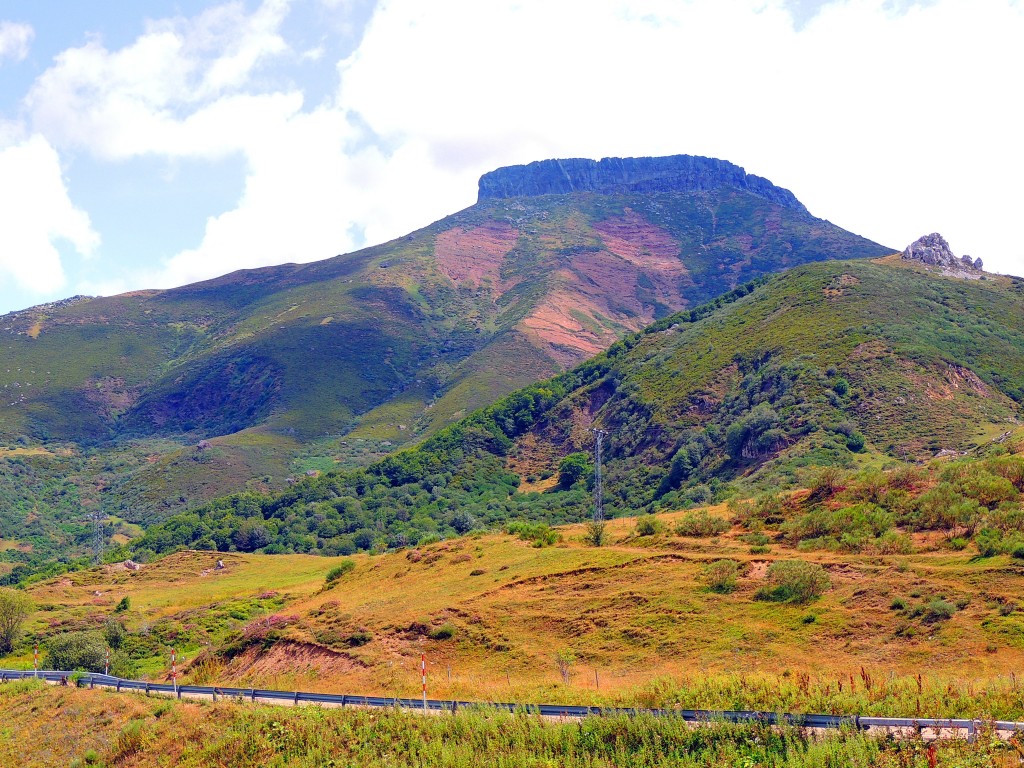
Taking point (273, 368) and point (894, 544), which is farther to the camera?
point (273, 368)

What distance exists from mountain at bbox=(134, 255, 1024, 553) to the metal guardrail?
119 ft

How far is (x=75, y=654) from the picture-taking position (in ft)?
123

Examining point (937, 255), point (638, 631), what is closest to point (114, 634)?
point (638, 631)

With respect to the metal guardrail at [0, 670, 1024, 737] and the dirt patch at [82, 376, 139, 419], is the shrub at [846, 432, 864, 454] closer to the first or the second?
the metal guardrail at [0, 670, 1024, 737]

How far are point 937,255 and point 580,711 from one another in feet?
339

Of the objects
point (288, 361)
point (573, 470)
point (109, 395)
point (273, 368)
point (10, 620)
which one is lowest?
point (573, 470)

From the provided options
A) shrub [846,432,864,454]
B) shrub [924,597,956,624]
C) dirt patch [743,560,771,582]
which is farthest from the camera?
shrub [846,432,864,454]

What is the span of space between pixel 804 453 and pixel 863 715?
47.3 metres

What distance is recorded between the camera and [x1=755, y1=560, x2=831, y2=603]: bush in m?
29.1

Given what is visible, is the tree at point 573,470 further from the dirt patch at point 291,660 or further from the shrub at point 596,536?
the dirt patch at point 291,660

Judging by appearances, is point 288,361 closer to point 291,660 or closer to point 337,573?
point 337,573

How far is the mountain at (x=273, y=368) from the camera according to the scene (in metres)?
120

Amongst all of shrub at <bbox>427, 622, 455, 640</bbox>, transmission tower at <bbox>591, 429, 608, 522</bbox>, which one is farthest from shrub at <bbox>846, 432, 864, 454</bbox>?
shrub at <bbox>427, 622, 455, 640</bbox>

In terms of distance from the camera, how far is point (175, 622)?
4688cm
